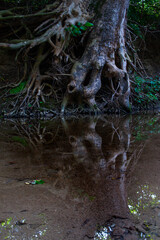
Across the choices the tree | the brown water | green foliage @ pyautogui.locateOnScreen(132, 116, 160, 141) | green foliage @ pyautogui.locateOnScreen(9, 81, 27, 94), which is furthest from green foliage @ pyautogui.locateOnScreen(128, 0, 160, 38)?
the brown water

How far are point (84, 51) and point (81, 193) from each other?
17.4 feet

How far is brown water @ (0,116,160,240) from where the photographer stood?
2.55 ft

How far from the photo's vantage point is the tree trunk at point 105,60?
5383mm

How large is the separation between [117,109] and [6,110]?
9.40 feet

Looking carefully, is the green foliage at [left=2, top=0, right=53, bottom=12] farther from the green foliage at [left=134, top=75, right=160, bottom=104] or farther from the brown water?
the brown water

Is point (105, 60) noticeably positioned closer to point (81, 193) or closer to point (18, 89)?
point (18, 89)

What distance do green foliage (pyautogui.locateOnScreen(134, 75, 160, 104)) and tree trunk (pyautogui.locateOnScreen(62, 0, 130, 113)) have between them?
73cm

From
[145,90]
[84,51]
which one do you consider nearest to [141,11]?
[145,90]

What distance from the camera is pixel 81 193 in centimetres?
104

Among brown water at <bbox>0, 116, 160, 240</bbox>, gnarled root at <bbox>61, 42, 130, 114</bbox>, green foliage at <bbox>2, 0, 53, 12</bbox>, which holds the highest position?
green foliage at <bbox>2, 0, 53, 12</bbox>

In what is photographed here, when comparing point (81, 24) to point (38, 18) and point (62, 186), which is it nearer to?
point (38, 18)

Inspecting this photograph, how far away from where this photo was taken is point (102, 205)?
0.94 m

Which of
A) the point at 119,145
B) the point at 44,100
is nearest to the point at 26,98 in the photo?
the point at 44,100

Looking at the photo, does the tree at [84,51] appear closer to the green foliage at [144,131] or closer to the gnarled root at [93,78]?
the gnarled root at [93,78]
